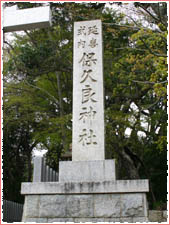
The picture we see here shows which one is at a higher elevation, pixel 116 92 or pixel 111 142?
pixel 116 92

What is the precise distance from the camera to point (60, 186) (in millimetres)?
4180

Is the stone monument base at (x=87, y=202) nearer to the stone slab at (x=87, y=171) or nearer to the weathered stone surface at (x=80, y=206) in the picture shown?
the weathered stone surface at (x=80, y=206)

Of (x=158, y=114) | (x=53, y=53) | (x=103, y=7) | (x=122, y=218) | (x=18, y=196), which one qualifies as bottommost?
(x=18, y=196)

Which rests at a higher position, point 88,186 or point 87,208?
point 88,186

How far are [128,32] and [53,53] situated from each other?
2643mm

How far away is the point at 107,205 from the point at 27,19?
2889 millimetres

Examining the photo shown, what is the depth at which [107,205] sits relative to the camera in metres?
3.99

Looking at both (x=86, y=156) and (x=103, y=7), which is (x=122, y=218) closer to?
(x=86, y=156)

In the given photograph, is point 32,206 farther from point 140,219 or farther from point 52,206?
point 140,219

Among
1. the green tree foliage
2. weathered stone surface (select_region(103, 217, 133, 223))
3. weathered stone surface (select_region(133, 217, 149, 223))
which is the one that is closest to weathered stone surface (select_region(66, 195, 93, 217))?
weathered stone surface (select_region(103, 217, 133, 223))

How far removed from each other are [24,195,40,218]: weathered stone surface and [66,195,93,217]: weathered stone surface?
476 millimetres

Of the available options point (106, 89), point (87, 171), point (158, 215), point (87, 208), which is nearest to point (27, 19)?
point (87, 171)

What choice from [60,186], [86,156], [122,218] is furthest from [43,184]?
[122,218]

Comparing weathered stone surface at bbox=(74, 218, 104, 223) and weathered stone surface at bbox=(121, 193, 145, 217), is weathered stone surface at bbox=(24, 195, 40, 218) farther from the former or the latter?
weathered stone surface at bbox=(121, 193, 145, 217)
